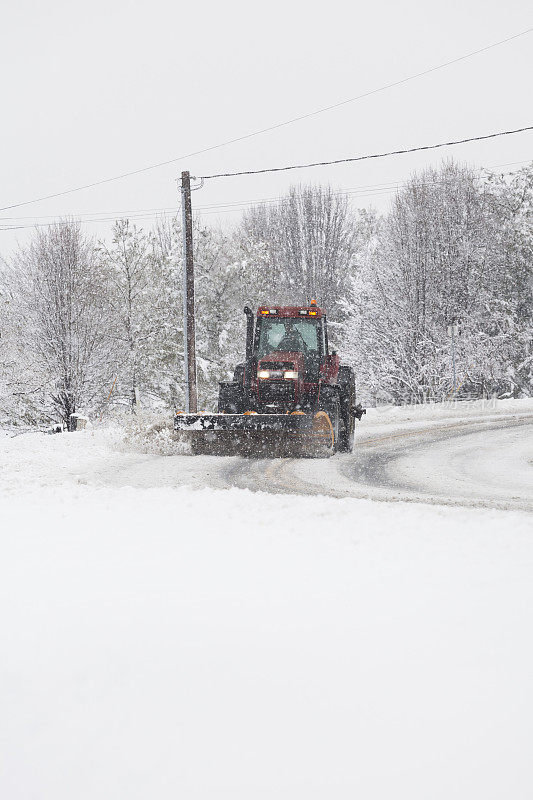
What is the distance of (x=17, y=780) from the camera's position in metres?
2.96

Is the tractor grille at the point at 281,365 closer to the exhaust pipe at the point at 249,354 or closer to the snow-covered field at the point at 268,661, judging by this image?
the exhaust pipe at the point at 249,354

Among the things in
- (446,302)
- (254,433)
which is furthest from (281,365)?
(446,302)

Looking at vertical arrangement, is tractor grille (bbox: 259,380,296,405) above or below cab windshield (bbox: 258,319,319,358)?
below

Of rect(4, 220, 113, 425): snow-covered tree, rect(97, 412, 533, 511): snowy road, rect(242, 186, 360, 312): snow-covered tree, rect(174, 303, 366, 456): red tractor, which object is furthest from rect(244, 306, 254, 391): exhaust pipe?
rect(242, 186, 360, 312): snow-covered tree

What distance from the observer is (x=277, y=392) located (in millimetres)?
13742

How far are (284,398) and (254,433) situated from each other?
41.7 inches

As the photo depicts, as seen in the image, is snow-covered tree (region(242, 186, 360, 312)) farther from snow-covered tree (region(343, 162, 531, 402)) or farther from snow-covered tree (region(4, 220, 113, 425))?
snow-covered tree (region(4, 220, 113, 425))

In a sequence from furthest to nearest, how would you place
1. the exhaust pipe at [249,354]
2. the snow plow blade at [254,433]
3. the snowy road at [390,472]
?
1. the exhaust pipe at [249,354]
2. the snow plow blade at [254,433]
3. the snowy road at [390,472]

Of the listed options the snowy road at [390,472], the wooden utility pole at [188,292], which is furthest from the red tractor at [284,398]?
the wooden utility pole at [188,292]

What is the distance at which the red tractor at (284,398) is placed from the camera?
508 inches

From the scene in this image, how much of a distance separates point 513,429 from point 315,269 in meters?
29.8

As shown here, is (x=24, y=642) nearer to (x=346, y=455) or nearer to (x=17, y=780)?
(x=17, y=780)

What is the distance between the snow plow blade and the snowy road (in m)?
0.36

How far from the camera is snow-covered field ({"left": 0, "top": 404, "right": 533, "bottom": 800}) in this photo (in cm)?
290
